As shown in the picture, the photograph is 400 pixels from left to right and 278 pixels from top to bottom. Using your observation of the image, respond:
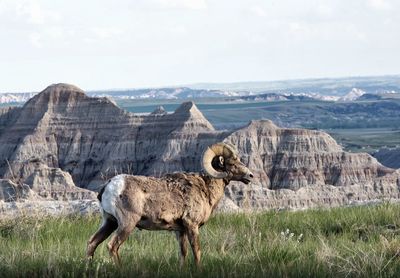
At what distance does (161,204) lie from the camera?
8836 millimetres

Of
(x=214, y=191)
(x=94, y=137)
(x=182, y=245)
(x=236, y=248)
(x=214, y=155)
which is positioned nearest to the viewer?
(x=182, y=245)

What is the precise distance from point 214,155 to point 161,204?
1354mm

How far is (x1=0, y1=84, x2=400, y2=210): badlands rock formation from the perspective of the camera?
3755 inches

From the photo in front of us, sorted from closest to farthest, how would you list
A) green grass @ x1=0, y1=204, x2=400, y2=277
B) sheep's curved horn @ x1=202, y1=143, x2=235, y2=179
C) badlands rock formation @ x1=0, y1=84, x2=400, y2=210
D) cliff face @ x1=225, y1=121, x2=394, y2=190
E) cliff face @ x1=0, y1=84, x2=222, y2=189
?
green grass @ x1=0, y1=204, x2=400, y2=277 < sheep's curved horn @ x1=202, y1=143, x2=235, y2=179 < cliff face @ x1=225, y1=121, x2=394, y2=190 < badlands rock formation @ x1=0, y1=84, x2=400, y2=210 < cliff face @ x1=0, y1=84, x2=222, y2=189

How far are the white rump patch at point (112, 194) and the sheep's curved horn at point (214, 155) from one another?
1358 millimetres

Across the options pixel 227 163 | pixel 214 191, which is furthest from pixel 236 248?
pixel 227 163

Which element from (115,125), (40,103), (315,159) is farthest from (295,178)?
(40,103)

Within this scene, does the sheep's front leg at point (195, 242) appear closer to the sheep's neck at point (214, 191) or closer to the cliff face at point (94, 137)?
the sheep's neck at point (214, 191)

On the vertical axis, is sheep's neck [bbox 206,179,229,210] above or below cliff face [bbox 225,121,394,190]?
above

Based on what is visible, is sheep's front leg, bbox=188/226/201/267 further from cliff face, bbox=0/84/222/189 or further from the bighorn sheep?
cliff face, bbox=0/84/222/189

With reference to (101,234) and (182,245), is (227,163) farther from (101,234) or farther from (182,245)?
(101,234)

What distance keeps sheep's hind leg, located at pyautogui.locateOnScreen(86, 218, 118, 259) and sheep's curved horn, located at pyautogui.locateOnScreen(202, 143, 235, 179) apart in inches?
51.3

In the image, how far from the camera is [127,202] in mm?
8531

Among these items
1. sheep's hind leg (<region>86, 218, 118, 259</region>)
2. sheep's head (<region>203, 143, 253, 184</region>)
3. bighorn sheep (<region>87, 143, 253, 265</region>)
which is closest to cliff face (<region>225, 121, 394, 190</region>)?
sheep's head (<region>203, 143, 253, 184</region>)
